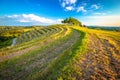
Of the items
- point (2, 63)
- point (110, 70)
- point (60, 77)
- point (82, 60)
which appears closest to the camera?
point (60, 77)

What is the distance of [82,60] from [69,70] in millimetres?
2897

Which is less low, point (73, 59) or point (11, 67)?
point (73, 59)

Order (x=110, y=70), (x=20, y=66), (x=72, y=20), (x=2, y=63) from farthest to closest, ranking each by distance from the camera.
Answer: (x=72, y=20)
(x=2, y=63)
(x=20, y=66)
(x=110, y=70)

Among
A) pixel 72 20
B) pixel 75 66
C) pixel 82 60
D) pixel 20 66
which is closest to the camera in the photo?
pixel 75 66

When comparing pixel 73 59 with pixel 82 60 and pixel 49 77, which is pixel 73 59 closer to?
pixel 82 60

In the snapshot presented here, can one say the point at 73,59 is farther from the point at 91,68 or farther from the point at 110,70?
the point at 110,70

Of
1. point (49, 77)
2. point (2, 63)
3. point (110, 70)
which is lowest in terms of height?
point (2, 63)

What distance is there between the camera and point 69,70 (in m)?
11.9

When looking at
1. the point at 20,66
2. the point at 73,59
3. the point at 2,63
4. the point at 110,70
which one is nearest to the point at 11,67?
the point at 20,66

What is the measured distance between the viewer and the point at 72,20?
4717 inches

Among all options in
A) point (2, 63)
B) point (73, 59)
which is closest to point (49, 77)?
point (73, 59)

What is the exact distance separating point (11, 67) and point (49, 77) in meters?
7.53

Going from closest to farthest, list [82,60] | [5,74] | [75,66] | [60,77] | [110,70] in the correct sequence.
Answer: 1. [60,77]
2. [110,70]
3. [75,66]
4. [82,60]
5. [5,74]

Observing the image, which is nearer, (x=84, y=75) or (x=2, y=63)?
(x=84, y=75)
